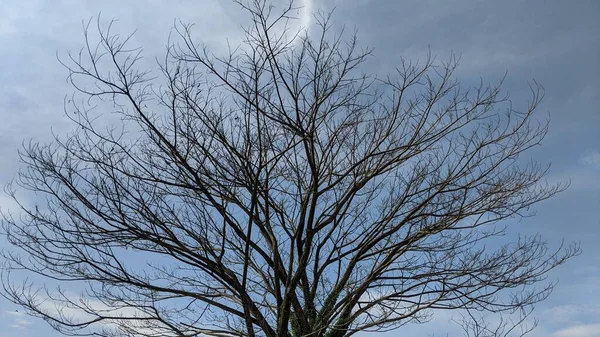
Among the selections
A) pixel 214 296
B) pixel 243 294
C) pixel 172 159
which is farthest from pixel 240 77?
pixel 214 296

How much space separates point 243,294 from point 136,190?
5.23ft

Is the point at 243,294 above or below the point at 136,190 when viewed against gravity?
below

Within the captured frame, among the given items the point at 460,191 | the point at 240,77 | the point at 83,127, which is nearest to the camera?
the point at 240,77

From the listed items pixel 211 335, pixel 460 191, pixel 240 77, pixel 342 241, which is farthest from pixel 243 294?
pixel 460 191

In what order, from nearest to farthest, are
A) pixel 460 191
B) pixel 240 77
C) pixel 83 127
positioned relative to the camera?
pixel 240 77 < pixel 83 127 < pixel 460 191

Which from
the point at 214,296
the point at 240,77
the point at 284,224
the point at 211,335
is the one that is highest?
the point at 240,77

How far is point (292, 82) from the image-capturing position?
5887 millimetres

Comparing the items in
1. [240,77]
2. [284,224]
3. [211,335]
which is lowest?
[211,335]

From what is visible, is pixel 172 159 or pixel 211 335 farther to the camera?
pixel 211 335

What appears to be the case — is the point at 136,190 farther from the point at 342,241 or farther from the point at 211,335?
the point at 342,241

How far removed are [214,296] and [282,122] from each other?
2454 millimetres

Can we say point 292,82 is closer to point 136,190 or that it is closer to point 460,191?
point 136,190

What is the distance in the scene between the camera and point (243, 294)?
19.3ft

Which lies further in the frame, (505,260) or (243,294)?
(505,260)
